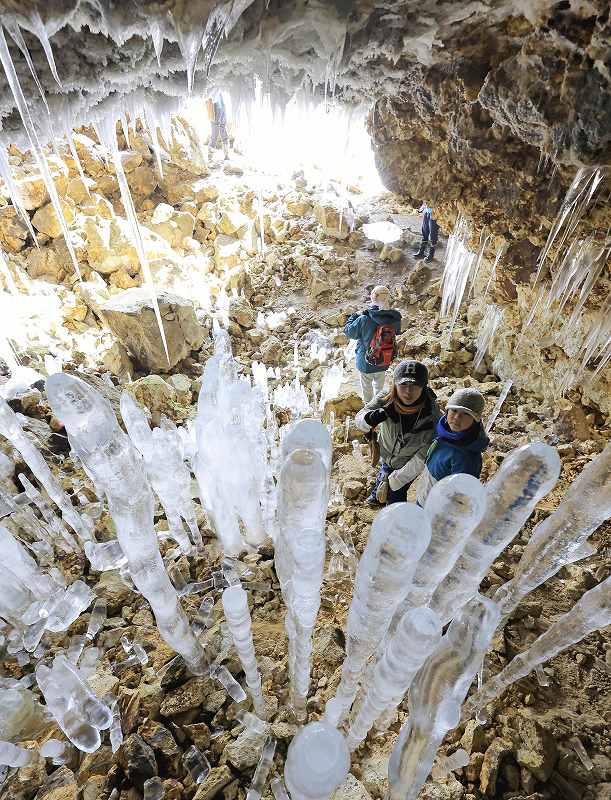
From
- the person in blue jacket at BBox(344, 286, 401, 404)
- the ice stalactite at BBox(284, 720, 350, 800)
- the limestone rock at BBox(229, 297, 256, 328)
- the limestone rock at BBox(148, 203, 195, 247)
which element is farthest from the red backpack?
the limestone rock at BBox(148, 203, 195, 247)

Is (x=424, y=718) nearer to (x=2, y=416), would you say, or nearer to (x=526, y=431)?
(x=2, y=416)

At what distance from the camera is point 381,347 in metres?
4.14

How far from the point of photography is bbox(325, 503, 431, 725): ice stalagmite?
40.8 inches

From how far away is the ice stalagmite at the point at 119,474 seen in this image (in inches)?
48.6

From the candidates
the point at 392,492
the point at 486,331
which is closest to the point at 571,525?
the point at 392,492

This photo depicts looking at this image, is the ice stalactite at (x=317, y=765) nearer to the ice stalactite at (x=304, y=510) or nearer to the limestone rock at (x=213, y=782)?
the ice stalactite at (x=304, y=510)

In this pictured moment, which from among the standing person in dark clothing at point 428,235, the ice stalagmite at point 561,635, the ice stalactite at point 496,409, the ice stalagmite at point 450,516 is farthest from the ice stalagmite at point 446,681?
the standing person in dark clothing at point 428,235

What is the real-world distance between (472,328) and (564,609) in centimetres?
498

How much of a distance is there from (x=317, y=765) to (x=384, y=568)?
1.56 ft

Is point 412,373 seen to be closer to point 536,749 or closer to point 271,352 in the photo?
point 536,749

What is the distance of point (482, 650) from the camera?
1.10 metres

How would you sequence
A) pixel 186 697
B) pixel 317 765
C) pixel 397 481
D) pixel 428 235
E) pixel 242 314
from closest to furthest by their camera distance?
pixel 317 765 < pixel 186 697 < pixel 397 481 < pixel 242 314 < pixel 428 235

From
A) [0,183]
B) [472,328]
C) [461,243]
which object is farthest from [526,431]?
[0,183]

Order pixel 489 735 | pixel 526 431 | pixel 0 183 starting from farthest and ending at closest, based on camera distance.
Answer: pixel 0 183 < pixel 526 431 < pixel 489 735
